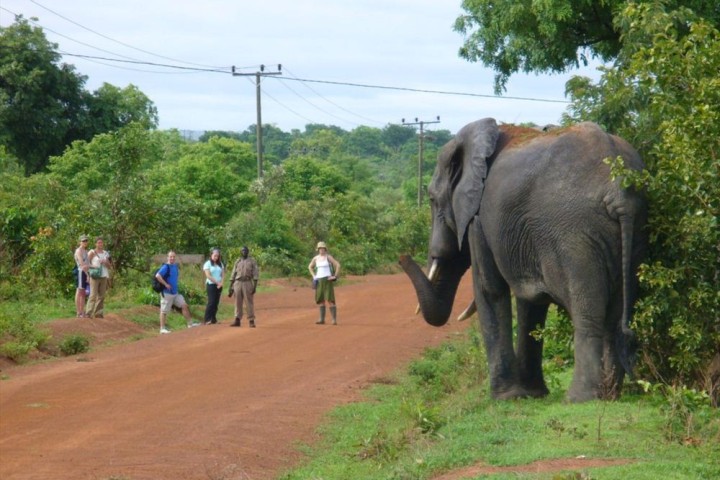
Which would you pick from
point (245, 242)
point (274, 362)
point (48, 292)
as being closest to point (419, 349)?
point (274, 362)

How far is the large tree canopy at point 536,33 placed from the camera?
18481 mm

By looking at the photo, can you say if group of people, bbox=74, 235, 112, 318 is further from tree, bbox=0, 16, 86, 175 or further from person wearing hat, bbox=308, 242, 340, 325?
tree, bbox=0, 16, 86, 175

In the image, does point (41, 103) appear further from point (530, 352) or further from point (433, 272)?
point (530, 352)

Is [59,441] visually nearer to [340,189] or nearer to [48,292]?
[48,292]

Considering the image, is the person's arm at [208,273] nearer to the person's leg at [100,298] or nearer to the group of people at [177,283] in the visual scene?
the group of people at [177,283]

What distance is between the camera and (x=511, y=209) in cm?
1052

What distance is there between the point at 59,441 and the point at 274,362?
20.5 ft

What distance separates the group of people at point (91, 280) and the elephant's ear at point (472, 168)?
1186cm

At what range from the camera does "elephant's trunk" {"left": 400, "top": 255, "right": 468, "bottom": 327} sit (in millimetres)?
12414

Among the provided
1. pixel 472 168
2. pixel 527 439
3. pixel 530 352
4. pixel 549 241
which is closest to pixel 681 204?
pixel 549 241

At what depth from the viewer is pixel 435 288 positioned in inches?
494

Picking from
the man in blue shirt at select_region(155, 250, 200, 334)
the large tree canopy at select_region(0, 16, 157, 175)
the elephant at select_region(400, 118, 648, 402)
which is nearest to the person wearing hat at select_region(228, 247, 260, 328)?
the man in blue shirt at select_region(155, 250, 200, 334)

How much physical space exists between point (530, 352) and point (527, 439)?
2450 mm

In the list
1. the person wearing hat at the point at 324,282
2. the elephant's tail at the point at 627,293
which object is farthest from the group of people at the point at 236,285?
the elephant's tail at the point at 627,293
